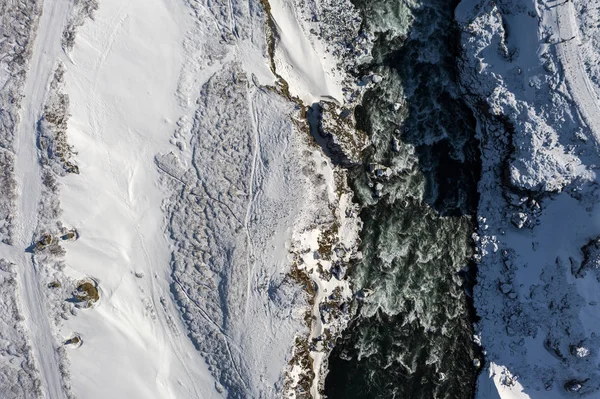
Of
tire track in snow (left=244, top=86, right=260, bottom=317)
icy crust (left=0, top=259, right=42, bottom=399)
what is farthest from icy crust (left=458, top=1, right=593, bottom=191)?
icy crust (left=0, top=259, right=42, bottom=399)

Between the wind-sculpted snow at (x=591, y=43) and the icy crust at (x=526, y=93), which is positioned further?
the icy crust at (x=526, y=93)

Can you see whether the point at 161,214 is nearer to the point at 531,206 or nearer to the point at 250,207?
the point at 250,207

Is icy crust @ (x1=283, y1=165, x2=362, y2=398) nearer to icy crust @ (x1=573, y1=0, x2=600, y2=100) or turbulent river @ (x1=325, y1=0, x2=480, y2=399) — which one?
turbulent river @ (x1=325, y1=0, x2=480, y2=399)

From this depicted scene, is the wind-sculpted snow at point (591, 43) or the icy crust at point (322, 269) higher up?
the wind-sculpted snow at point (591, 43)

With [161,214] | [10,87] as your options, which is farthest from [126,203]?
[10,87]

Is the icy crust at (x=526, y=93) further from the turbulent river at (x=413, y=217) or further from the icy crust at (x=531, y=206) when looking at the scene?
the turbulent river at (x=413, y=217)

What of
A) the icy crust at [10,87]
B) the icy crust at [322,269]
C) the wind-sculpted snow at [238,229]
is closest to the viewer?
the icy crust at [10,87]

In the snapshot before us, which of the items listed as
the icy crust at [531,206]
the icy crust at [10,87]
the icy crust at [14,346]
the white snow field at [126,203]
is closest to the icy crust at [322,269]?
the white snow field at [126,203]
